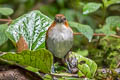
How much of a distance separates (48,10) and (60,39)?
9.44 feet

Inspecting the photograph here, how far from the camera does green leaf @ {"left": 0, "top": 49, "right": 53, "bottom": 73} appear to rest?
1.76 metres

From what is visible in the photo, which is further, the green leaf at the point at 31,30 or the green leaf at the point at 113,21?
the green leaf at the point at 113,21

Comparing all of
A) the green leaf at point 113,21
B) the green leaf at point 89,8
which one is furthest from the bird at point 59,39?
the green leaf at point 113,21

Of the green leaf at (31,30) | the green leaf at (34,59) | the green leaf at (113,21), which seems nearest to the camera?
the green leaf at (34,59)

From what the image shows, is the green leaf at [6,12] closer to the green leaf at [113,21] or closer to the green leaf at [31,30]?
the green leaf at [31,30]

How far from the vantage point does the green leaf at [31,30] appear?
2119mm

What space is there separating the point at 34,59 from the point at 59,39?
21 cm

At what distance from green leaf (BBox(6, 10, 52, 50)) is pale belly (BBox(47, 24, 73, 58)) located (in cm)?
32

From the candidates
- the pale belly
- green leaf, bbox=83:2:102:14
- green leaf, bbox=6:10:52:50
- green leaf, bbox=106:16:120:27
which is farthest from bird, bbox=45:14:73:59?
green leaf, bbox=106:16:120:27

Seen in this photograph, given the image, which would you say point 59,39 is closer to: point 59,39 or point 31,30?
point 59,39

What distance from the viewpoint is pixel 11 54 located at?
5.84 ft

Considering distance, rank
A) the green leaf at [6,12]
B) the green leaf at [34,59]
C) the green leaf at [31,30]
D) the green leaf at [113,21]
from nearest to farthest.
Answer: the green leaf at [34,59]
the green leaf at [31,30]
the green leaf at [6,12]
the green leaf at [113,21]

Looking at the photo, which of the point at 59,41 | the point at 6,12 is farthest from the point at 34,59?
the point at 6,12

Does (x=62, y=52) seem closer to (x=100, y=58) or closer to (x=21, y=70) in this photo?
(x=21, y=70)
